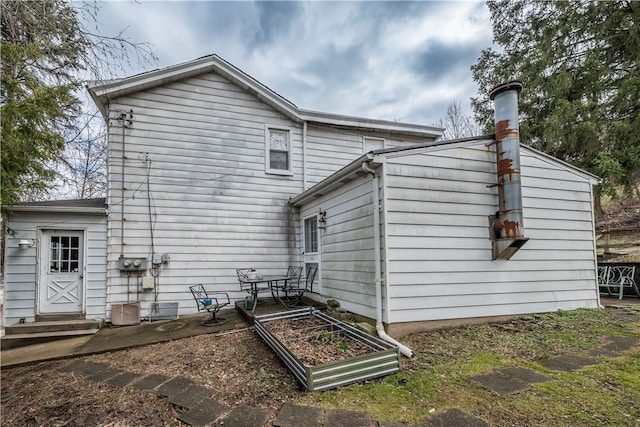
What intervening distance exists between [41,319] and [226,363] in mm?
4820

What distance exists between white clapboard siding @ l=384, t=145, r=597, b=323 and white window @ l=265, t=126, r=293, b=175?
4013 millimetres

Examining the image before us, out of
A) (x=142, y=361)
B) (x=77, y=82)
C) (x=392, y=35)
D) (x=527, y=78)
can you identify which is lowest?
(x=142, y=361)

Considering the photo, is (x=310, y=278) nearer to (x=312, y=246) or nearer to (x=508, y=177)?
(x=312, y=246)

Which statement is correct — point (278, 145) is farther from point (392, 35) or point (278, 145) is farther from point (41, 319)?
point (41, 319)

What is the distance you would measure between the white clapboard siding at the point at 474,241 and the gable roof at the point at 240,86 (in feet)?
12.7

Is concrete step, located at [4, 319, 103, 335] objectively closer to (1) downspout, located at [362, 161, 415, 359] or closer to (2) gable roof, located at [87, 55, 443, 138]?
(2) gable roof, located at [87, 55, 443, 138]

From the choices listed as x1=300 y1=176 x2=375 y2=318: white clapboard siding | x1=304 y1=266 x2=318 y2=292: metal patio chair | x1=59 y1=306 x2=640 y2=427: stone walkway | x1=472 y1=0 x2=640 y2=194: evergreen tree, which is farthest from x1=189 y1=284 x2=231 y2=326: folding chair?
x1=472 y1=0 x2=640 y2=194: evergreen tree

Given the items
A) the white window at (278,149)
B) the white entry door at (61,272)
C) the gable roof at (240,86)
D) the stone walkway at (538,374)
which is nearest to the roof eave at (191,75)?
the gable roof at (240,86)

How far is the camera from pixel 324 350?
3.97 m

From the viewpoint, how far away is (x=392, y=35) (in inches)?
373

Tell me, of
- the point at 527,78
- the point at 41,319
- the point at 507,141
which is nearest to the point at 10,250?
the point at 41,319

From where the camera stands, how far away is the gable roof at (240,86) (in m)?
6.79

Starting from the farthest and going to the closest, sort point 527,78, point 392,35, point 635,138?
point 527,78, point 392,35, point 635,138

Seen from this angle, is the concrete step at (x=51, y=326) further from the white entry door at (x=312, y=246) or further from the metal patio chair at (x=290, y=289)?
the white entry door at (x=312, y=246)
